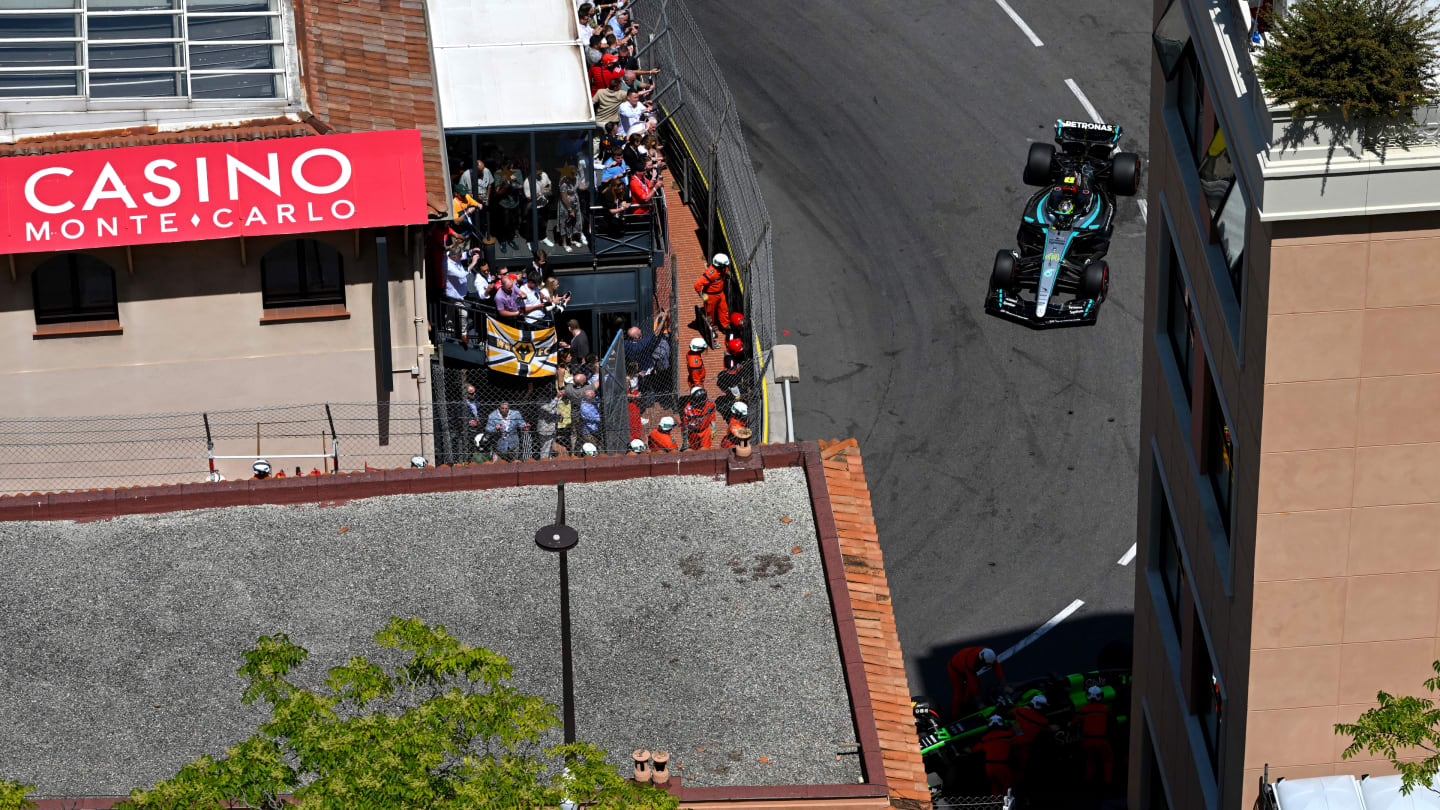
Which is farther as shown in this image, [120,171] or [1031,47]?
[1031,47]

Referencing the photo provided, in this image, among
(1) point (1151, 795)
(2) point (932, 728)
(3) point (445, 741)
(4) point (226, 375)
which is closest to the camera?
(3) point (445, 741)

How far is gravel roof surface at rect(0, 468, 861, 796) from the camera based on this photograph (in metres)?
23.1

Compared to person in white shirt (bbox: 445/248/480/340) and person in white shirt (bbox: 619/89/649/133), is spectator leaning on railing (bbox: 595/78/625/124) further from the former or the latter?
person in white shirt (bbox: 445/248/480/340)

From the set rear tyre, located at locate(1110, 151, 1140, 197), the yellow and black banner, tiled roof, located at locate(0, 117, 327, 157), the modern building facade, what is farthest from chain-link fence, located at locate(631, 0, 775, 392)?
the modern building facade

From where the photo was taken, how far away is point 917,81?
1804 inches

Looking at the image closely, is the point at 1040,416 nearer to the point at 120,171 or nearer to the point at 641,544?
the point at 641,544

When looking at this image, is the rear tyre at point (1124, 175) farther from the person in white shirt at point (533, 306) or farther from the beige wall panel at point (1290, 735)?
the beige wall panel at point (1290, 735)

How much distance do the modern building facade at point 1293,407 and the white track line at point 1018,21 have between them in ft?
75.8

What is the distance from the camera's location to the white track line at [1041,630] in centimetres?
3366

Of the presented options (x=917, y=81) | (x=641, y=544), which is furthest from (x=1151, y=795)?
(x=917, y=81)

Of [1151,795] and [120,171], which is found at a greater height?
[120,171]

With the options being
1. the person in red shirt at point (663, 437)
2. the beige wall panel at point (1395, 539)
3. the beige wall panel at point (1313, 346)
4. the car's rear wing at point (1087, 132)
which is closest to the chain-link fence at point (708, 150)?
the person in red shirt at point (663, 437)

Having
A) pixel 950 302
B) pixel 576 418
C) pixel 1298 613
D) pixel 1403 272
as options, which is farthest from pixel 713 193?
pixel 1403 272

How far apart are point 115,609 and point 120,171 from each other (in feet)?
27.4
